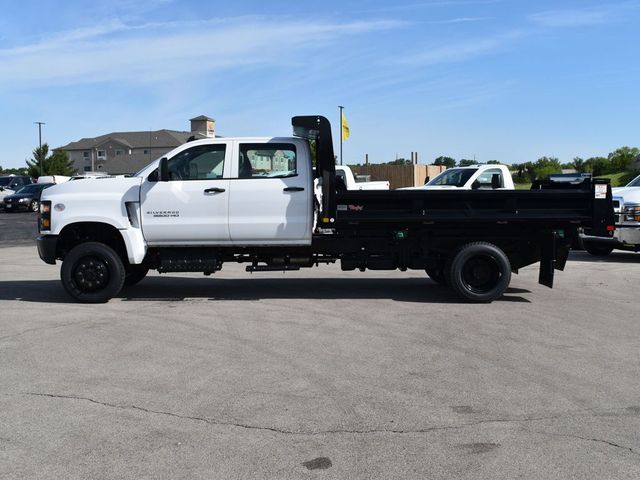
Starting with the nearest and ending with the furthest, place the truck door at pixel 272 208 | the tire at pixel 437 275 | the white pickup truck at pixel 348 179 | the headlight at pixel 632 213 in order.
Result: the truck door at pixel 272 208
the white pickup truck at pixel 348 179
the tire at pixel 437 275
the headlight at pixel 632 213

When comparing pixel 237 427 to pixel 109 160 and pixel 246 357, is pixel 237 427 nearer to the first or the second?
pixel 246 357

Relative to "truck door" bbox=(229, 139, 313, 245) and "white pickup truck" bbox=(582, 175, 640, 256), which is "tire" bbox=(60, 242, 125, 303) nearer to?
"truck door" bbox=(229, 139, 313, 245)

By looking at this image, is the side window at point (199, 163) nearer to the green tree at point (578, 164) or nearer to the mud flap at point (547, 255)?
the mud flap at point (547, 255)

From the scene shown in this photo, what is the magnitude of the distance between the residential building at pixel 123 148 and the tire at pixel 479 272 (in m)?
86.4

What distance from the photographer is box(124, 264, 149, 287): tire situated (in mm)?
10391

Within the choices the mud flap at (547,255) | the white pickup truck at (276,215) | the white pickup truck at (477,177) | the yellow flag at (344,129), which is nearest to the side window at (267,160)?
the white pickup truck at (276,215)

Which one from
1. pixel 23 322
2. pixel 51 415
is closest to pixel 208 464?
pixel 51 415

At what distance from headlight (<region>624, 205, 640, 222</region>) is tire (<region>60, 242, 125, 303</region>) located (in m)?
9.87

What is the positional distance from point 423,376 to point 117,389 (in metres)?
2.61

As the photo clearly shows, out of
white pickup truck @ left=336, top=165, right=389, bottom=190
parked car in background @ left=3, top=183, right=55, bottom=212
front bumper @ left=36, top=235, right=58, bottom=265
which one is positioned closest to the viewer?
front bumper @ left=36, top=235, right=58, bottom=265

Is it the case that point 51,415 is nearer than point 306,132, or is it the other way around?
point 51,415

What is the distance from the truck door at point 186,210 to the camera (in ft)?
31.0

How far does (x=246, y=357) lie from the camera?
262 inches

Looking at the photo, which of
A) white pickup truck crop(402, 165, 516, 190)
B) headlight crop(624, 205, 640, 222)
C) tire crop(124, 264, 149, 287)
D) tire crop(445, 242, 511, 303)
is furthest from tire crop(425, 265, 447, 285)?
white pickup truck crop(402, 165, 516, 190)
